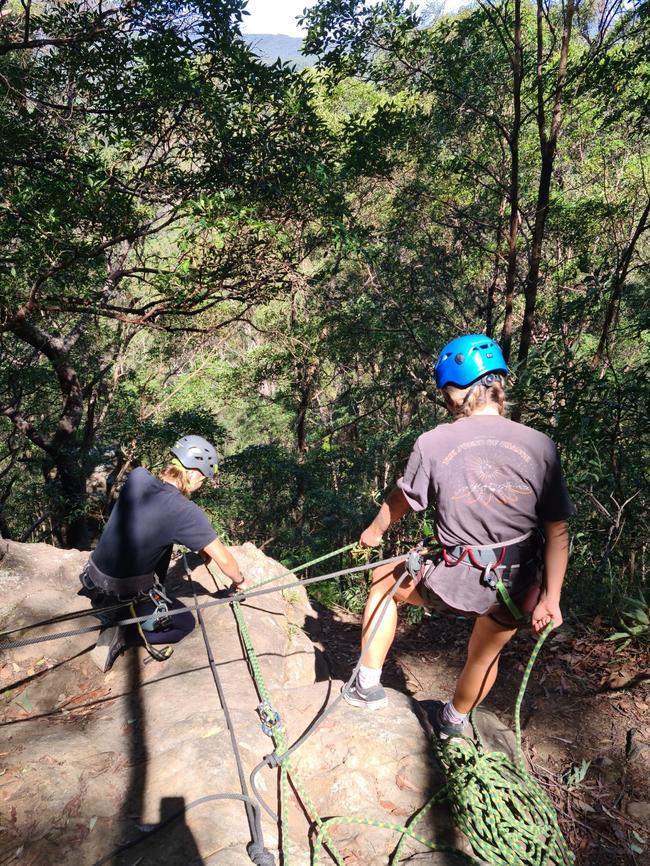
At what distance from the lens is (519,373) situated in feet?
15.7

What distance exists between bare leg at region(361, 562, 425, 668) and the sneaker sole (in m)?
0.22

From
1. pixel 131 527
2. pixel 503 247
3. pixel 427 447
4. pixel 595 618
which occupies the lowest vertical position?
pixel 595 618

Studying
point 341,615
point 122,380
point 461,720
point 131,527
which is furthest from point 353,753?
point 122,380

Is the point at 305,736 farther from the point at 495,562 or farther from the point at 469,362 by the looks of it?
the point at 469,362

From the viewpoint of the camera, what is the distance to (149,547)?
341cm

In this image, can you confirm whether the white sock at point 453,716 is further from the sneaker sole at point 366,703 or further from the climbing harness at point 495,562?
the climbing harness at point 495,562

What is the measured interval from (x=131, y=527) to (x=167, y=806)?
1.56 meters

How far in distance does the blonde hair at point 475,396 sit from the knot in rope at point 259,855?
1983 mm

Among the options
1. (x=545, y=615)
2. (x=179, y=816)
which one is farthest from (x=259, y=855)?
(x=545, y=615)

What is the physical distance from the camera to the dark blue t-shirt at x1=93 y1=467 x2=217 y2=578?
3293 mm

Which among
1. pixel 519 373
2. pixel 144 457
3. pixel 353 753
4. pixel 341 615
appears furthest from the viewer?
pixel 144 457

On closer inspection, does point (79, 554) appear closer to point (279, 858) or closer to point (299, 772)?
point (299, 772)

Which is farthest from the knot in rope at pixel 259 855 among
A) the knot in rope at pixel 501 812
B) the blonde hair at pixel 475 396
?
the blonde hair at pixel 475 396

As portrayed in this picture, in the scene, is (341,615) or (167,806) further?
(341,615)
